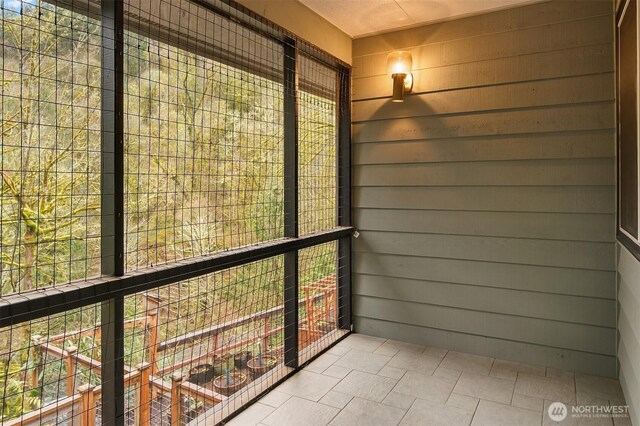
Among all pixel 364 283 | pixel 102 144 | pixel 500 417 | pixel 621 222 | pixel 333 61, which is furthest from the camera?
pixel 364 283

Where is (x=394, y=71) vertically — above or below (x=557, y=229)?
above

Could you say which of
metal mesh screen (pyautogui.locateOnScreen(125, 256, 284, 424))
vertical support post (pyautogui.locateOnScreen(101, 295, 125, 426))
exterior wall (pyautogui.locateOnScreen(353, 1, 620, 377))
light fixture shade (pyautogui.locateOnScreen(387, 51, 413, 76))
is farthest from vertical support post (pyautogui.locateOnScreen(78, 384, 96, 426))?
light fixture shade (pyautogui.locateOnScreen(387, 51, 413, 76))

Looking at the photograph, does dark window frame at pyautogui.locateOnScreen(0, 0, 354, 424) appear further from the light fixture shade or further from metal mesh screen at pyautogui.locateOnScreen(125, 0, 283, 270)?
the light fixture shade

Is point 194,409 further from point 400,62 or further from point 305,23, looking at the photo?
point 400,62

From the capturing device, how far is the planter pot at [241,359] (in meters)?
3.79

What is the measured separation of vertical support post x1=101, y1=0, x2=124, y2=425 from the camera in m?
1.71

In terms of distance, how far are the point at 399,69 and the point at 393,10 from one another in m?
0.40

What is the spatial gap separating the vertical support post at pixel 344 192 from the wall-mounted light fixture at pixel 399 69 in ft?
1.44

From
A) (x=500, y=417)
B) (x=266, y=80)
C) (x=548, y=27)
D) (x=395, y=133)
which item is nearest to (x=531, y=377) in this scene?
(x=500, y=417)

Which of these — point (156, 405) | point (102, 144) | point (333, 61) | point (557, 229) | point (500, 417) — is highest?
point (333, 61)

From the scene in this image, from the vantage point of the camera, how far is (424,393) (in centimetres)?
256

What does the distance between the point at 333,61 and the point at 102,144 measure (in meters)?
2.05

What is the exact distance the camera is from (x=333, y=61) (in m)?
3.30

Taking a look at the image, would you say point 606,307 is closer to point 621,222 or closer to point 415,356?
point 621,222
